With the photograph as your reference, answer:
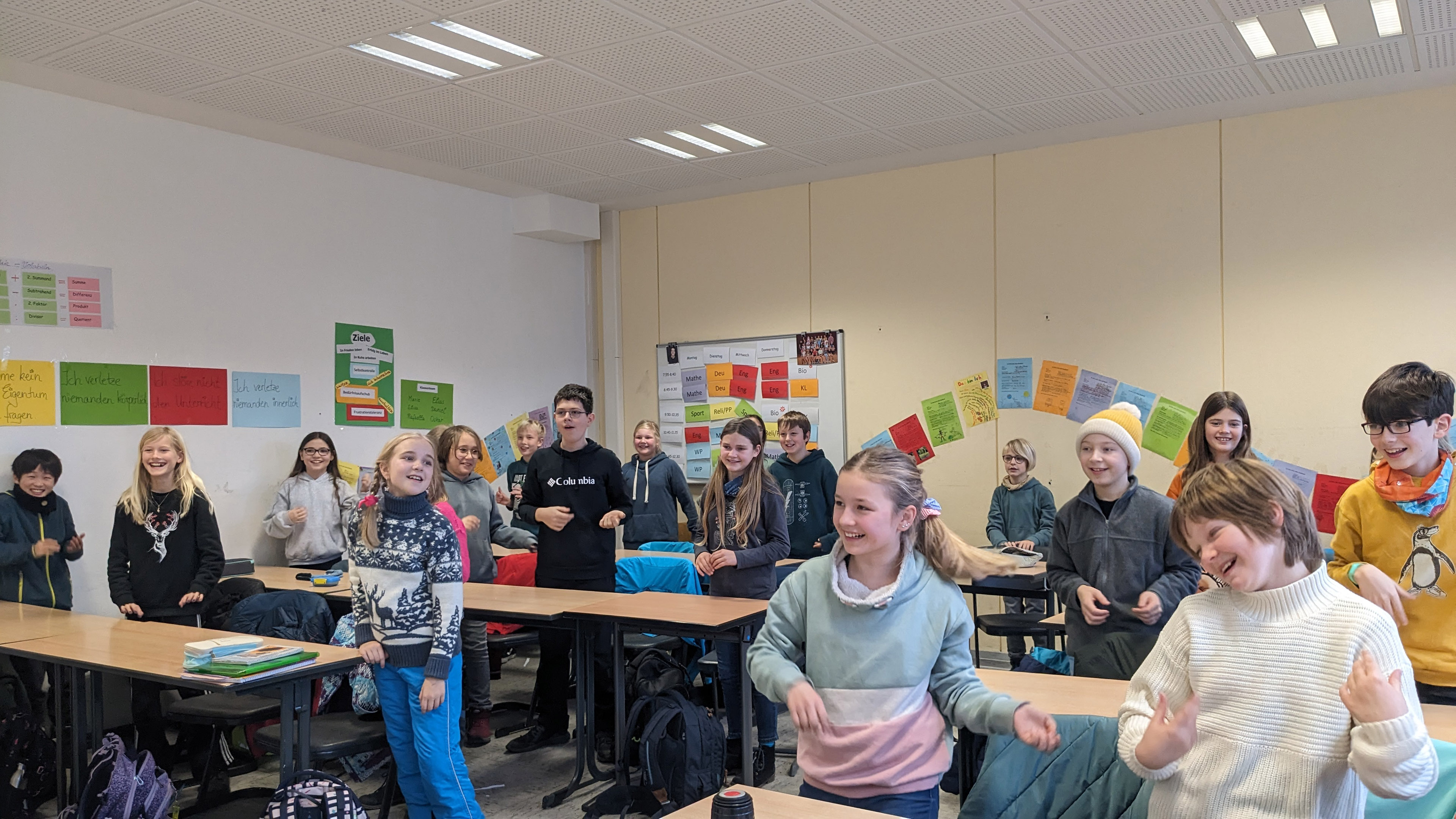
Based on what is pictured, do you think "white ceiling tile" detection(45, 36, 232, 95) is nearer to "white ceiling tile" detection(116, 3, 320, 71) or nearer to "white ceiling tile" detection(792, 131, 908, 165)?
"white ceiling tile" detection(116, 3, 320, 71)

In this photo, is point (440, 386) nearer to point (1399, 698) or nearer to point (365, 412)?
point (365, 412)

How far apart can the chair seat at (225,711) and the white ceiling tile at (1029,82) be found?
13.1ft

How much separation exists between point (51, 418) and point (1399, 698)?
5.31 m

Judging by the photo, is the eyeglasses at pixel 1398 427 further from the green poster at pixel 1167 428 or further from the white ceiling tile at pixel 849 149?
the white ceiling tile at pixel 849 149

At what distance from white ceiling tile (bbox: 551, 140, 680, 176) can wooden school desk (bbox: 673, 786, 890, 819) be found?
4.76 metres

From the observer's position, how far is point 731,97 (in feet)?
17.0

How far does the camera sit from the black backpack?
352 cm

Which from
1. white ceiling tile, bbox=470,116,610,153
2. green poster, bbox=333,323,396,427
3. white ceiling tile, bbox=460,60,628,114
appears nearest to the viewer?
white ceiling tile, bbox=460,60,628,114

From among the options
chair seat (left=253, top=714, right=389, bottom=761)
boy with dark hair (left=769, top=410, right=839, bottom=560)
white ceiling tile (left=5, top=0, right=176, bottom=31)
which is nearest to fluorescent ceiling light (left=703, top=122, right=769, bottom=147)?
boy with dark hair (left=769, top=410, right=839, bottom=560)

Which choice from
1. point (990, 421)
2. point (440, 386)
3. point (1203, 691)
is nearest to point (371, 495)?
point (1203, 691)

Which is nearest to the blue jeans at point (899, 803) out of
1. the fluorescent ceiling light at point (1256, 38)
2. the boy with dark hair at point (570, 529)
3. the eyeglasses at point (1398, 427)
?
the eyeglasses at point (1398, 427)

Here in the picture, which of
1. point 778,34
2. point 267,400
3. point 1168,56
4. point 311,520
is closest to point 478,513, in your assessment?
point 311,520

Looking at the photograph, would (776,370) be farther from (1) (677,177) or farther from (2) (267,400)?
(2) (267,400)

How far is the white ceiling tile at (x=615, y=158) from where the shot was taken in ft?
19.9
